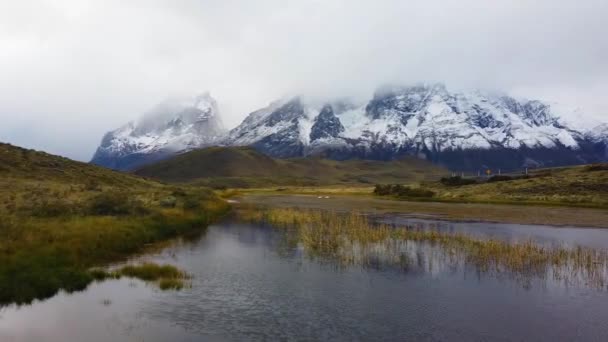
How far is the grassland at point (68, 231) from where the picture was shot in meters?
26.9

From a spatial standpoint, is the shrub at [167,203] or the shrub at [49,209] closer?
the shrub at [49,209]

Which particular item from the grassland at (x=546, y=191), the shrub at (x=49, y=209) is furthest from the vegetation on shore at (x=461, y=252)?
the grassland at (x=546, y=191)

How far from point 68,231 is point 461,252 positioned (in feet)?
102

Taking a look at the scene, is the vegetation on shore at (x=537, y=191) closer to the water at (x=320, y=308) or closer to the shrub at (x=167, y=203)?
the shrub at (x=167, y=203)

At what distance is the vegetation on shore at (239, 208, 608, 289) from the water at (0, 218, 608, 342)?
2599 mm

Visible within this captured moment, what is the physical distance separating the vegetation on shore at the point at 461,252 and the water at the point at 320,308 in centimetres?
260

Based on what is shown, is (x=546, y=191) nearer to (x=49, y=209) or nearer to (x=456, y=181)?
(x=456, y=181)

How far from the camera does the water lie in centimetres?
2177

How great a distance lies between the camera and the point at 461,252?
40.9 m

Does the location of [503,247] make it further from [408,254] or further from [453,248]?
[408,254]

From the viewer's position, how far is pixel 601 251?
1647 inches

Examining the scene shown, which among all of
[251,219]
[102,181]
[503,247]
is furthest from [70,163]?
[503,247]

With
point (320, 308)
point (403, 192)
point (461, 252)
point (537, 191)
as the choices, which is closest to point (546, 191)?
point (537, 191)

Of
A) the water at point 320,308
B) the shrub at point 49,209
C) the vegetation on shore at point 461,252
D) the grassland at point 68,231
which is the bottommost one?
the water at point 320,308
